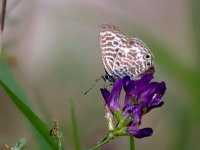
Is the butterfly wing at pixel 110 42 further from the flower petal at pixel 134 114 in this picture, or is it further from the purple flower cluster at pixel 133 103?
the flower petal at pixel 134 114

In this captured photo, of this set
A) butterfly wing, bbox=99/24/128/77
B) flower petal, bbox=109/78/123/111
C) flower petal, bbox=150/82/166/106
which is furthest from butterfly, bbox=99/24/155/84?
flower petal, bbox=150/82/166/106

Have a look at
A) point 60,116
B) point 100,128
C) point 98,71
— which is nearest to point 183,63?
point 100,128

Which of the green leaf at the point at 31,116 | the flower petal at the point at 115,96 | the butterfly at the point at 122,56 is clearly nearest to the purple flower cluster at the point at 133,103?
the flower petal at the point at 115,96

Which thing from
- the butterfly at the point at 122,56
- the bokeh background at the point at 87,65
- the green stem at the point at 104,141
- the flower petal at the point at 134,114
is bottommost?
the bokeh background at the point at 87,65

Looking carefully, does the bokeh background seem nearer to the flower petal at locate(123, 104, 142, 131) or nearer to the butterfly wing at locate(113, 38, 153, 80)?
the butterfly wing at locate(113, 38, 153, 80)

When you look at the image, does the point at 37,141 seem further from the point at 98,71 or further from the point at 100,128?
the point at 98,71
